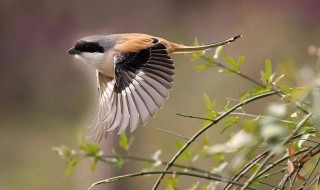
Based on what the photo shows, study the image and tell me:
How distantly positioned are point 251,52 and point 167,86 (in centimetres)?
474

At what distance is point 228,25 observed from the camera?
23.1 ft

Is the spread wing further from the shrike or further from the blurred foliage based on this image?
the blurred foliage

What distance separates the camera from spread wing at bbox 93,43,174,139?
5.31 ft

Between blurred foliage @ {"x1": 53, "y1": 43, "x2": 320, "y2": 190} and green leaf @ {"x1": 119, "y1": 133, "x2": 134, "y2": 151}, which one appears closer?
blurred foliage @ {"x1": 53, "y1": 43, "x2": 320, "y2": 190}

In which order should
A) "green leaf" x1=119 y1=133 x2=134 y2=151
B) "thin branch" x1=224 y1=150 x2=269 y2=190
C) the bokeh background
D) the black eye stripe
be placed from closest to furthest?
"thin branch" x1=224 y1=150 x2=269 y2=190, "green leaf" x1=119 y1=133 x2=134 y2=151, the black eye stripe, the bokeh background

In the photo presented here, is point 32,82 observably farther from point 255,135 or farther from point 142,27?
point 255,135

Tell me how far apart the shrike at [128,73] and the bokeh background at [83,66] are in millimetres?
3289

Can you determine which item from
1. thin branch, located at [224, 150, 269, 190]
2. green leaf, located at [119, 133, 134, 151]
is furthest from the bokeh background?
thin branch, located at [224, 150, 269, 190]

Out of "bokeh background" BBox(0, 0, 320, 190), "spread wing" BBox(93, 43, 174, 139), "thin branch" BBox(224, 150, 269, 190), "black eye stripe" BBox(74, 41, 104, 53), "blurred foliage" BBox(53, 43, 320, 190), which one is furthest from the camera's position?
"bokeh background" BBox(0, 0, 320, 190)

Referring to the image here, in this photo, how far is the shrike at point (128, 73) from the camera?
5.41 feet

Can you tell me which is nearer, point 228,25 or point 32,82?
point 228,25

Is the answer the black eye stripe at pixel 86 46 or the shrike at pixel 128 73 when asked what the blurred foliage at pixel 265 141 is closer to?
the shrike at pixel 128 73

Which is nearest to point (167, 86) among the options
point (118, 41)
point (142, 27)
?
point (118, 41)

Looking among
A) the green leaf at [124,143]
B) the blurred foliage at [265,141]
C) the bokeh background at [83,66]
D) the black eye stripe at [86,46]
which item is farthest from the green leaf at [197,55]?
the bokeh background at [83,66]
